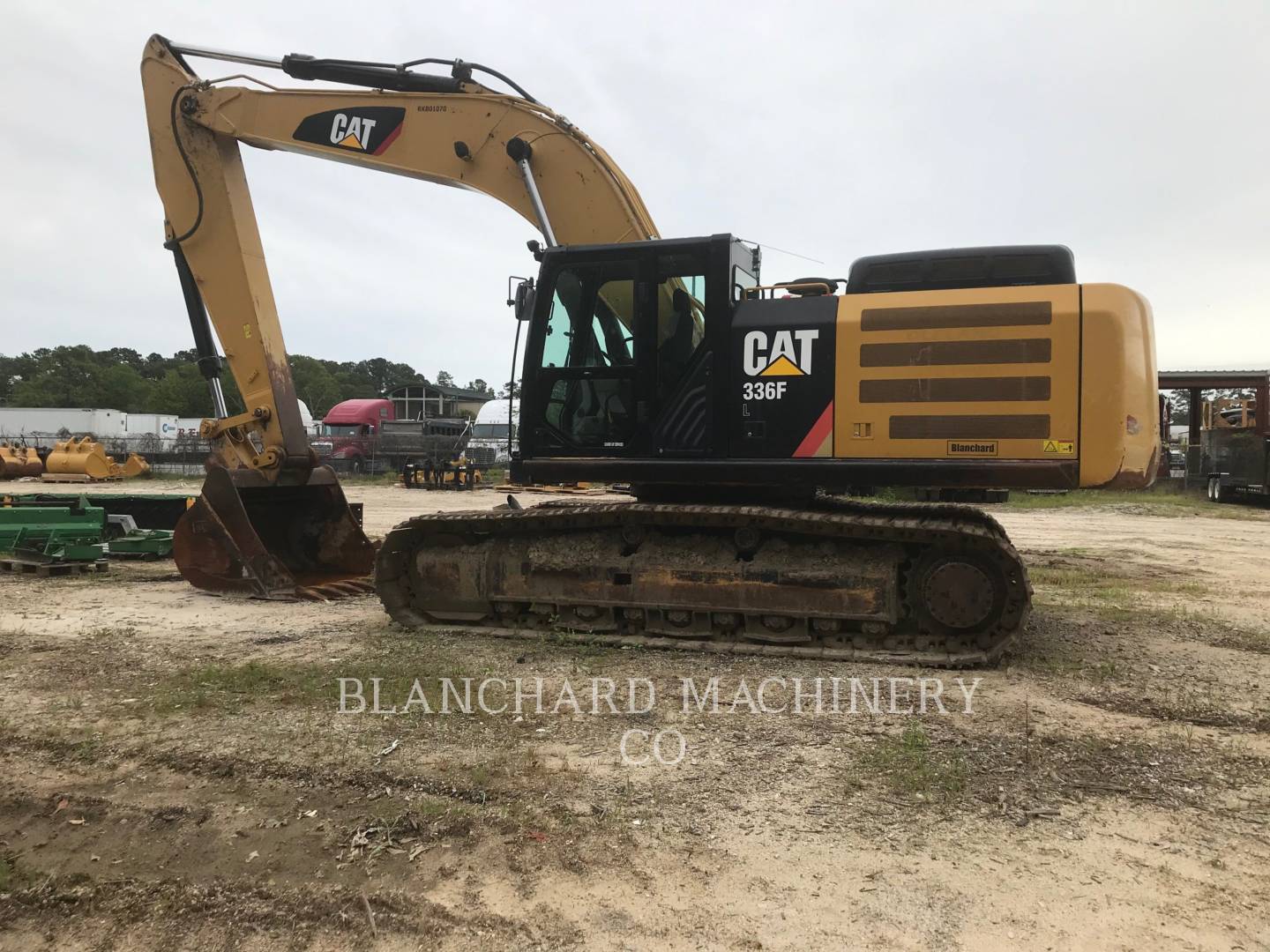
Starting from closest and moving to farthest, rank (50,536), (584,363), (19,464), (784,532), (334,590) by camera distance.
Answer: (784,532) → (584,363) → (334,590) → (50,536) → (19,464)

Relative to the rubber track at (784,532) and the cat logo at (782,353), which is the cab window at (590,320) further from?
the rubber track at (784,532)

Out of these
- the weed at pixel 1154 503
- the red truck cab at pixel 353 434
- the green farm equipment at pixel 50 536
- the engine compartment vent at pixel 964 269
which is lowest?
the weed at pixel 1154 503

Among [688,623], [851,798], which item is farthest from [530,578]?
[851,798]

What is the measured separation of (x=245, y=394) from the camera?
8.66 metres

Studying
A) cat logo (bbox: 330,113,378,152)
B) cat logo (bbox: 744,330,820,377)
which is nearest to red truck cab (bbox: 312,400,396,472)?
cat logo (bbox: 330,113,378,152)

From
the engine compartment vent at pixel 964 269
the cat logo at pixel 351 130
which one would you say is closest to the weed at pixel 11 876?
the engine compartment vent at pixel 964 269

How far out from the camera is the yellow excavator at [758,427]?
18.2 feet

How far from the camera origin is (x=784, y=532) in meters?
6.05

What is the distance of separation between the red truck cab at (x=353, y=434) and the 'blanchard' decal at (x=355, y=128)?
25954 millimetres

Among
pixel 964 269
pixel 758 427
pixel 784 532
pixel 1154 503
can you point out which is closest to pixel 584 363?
pixel 758 427

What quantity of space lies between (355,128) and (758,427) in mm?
4935

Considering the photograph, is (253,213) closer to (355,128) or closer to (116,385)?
(355,128)

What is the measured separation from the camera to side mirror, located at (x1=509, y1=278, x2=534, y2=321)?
6.36 meters

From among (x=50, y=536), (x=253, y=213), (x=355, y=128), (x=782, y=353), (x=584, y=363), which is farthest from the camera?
(x=50, y=536)
